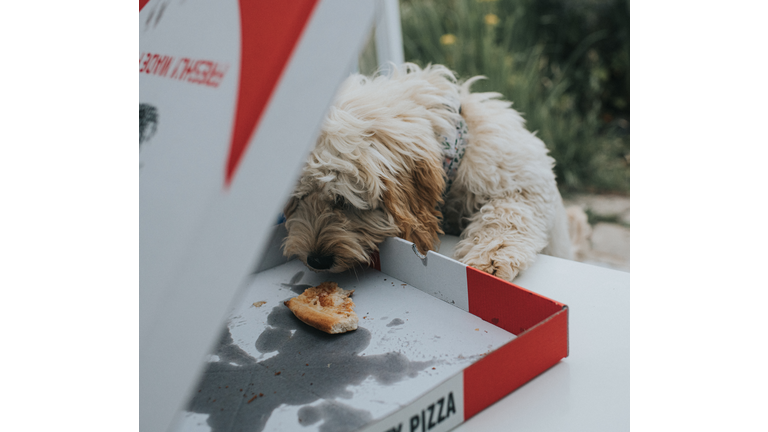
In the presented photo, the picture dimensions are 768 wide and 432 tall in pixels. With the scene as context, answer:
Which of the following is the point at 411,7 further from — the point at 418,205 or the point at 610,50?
the point at 418,205

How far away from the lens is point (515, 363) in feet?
2.40

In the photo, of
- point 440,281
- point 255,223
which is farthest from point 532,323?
point 255,223

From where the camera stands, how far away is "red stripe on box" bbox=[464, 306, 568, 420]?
0.69 m

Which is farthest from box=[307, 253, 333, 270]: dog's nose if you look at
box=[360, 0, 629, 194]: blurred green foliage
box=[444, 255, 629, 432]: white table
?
box=[360, 0, 629, 194]: blurred green foliage

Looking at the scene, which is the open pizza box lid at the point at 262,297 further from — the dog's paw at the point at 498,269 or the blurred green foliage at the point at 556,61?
the blurred green foliage at the point at 556,61

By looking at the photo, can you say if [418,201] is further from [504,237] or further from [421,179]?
[504,237]

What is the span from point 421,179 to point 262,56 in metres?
0.62

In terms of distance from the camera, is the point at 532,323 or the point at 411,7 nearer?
the point at 532,323

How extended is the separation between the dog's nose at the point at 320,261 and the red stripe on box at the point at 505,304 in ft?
1.06

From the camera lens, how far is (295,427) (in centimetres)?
71

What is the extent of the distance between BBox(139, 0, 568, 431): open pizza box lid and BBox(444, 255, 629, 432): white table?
0.09 ft

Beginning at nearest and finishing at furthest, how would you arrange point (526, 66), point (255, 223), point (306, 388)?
point (255, 223) < point (306, 388) < point (526, 66)

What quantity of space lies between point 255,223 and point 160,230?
0.15 meters

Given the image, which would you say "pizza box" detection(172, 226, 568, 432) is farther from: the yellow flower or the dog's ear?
the yellow flower
